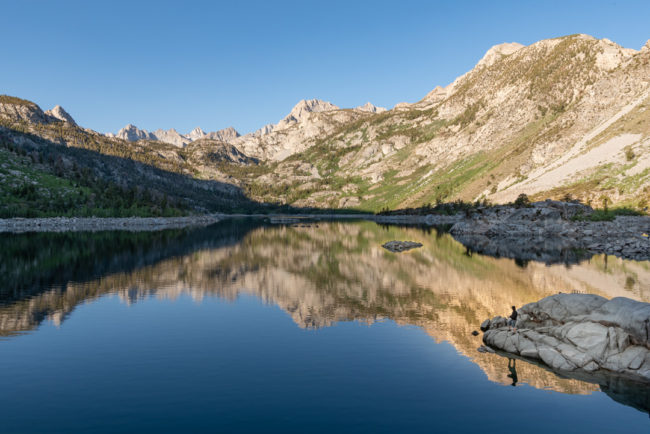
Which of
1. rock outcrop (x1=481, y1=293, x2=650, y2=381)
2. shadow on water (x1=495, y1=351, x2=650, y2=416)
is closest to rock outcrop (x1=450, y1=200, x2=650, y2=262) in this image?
rock outcrop (x1=481, y1=293, x2=650, y2=381)

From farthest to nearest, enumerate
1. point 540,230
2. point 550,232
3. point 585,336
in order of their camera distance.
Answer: point 540,230
point 550,232
point 585,336

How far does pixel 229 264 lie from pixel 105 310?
129 feet

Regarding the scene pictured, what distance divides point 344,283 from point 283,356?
3314cm

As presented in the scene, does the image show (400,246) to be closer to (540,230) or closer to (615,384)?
(540,230)

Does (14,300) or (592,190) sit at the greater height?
(592,190)

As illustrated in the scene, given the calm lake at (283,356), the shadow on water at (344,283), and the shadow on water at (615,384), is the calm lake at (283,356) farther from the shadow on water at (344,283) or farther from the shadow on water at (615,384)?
the shadow on water at (344,283)

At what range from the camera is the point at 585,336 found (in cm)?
3142

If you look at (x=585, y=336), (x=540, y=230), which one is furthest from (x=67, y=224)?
(x=585, y=336)

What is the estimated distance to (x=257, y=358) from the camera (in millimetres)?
32344

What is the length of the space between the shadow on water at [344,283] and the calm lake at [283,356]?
12.4 inches

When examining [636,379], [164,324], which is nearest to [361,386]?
[636,379]

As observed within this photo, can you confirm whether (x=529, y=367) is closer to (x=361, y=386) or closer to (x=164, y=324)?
(x=361, y=386)

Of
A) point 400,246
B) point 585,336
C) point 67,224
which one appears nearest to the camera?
point 585,336

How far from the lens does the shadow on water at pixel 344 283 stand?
A: 1545 inches
